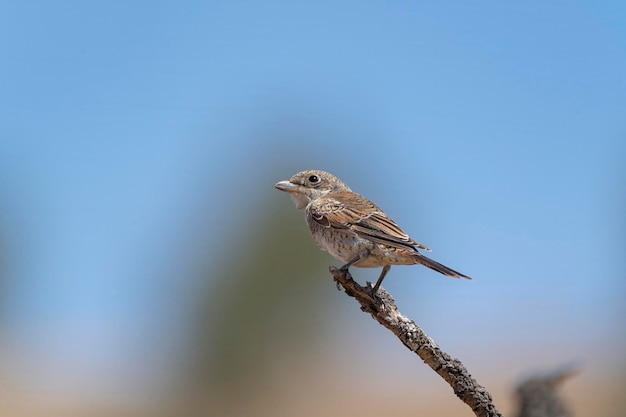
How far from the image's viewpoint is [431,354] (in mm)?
4805

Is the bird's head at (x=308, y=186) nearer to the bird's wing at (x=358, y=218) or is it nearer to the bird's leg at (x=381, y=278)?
the bird's wing at (x=358, y=218)

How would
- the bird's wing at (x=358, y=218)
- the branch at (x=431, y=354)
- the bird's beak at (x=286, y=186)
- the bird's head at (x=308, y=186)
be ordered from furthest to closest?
the bird's head at (x=308, y=186)
the bird's beak at (x=286, y=186)
the bird's wing at (x=358, y=218)
the branch at (x=431, y=354)

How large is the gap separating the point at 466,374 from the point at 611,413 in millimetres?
16040

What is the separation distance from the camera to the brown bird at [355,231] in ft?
18.4

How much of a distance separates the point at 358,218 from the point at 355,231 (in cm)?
23

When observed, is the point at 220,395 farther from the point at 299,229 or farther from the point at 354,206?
the point at 354,206

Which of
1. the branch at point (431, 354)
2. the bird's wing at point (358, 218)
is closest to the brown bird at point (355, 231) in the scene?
the bird's wing at point (358, 218)

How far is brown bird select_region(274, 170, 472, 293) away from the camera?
562 centimetres

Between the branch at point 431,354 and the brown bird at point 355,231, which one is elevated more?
the brown bird at point 355,231

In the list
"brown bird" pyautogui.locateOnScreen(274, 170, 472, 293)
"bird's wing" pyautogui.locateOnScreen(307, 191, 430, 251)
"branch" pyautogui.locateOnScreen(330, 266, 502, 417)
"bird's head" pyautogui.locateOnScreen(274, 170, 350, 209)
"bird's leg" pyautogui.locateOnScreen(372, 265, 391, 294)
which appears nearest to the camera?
"branch" pyautogui.locateOnScreen(330, 266, 502, 417)

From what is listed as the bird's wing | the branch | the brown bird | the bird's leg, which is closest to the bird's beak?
the brown bird

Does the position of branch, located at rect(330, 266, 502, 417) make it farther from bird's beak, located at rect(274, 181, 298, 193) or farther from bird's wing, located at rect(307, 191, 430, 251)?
bird's beak, located at rect(274, 181, 298, 193)

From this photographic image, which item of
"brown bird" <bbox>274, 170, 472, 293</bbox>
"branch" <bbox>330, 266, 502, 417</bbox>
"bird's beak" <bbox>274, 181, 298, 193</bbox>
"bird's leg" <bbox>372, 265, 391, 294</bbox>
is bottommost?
"branch" <bbox>330, 266, 502, 417</bbox>

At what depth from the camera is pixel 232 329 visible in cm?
3369
